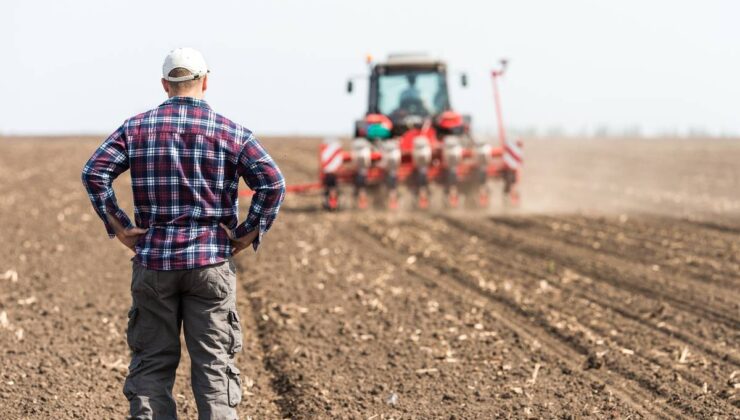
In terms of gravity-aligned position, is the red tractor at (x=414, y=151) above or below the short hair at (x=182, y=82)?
below

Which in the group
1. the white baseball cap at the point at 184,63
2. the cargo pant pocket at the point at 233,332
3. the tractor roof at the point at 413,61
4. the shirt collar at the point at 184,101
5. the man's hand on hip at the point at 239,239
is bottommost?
the cargo pant pocket at the point at 233,332

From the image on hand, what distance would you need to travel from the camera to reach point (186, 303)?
12.7 feet

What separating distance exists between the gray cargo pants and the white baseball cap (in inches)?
30.3

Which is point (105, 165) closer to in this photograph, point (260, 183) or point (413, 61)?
point (260, 183)

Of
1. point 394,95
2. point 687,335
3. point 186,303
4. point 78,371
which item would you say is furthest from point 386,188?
point 186,303

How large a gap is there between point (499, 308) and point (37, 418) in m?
4.09

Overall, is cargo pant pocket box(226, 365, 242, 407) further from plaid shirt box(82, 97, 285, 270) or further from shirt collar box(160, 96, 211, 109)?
shirt collar box(160, 96, 211, 109)

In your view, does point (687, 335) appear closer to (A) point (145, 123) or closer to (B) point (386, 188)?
(A) point (145, 123)

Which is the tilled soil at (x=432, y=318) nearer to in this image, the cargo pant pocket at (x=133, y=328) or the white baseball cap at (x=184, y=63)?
the cargo pant pocket at (x=133, y=328)

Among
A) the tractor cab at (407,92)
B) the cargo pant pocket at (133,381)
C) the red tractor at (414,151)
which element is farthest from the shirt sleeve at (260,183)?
the tractor cab at (407,92)

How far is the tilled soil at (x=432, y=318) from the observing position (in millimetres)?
5473

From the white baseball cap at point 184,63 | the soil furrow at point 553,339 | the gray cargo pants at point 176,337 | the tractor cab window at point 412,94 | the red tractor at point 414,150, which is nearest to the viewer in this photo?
the white baseball cap at point 184,63

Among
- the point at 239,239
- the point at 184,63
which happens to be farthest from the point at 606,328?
the point at 184,63

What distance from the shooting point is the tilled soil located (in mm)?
5473
